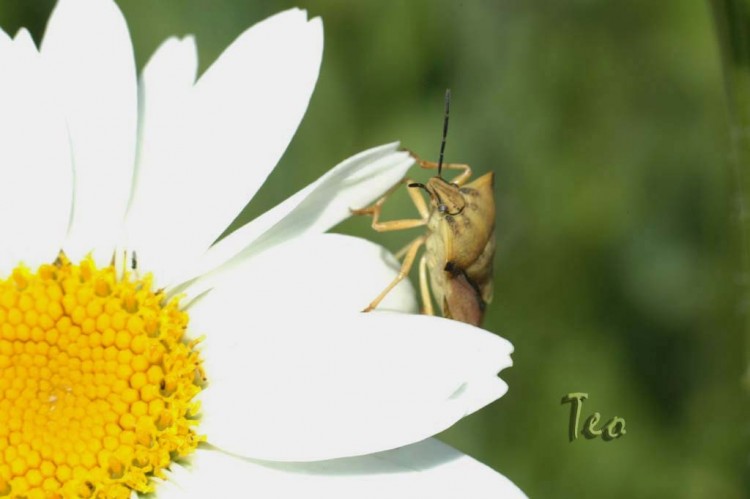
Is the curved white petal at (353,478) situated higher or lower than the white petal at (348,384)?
lower

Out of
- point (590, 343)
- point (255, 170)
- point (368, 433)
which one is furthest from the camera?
point (590, 343)

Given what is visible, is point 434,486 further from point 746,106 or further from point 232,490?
point 746,106

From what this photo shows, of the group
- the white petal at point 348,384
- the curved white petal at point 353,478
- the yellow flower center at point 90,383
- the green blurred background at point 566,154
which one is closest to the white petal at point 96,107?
the yellow flower center at point 90,383

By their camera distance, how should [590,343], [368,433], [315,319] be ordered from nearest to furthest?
[368,433]
[315,319]
[590,343]

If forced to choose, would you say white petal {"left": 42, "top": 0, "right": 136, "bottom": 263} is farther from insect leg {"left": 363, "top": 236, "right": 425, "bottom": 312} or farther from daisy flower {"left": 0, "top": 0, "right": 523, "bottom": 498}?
insect leg {"left": 363, "top": 236, "right": 425, "bottom": 312}

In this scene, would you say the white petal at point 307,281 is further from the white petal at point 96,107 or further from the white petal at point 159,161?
the white petal at point 96,107

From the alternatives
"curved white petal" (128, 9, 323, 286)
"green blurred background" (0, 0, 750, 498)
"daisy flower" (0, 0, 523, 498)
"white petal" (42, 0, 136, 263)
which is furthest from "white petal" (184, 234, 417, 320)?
"green blurred background" (0, 0, 750, 498)

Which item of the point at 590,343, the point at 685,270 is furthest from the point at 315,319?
the point at 685,270
